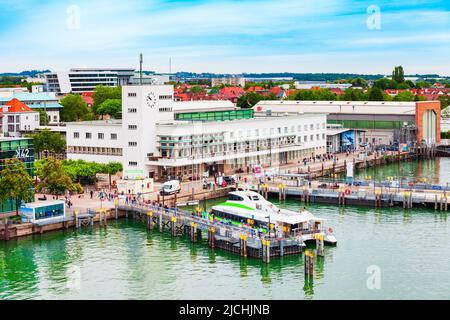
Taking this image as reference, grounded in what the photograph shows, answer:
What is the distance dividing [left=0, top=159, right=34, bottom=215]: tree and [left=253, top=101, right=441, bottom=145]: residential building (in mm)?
40672

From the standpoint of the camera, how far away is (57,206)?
39.3 meters

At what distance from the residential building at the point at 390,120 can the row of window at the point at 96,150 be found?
25239 mm

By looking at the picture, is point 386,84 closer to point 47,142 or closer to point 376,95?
point 376,95

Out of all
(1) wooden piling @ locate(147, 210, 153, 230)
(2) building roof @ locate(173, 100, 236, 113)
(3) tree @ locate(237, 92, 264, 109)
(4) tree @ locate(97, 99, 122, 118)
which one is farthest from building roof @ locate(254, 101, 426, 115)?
(1) wooden piling @ locate(147, 210, 153, 230)

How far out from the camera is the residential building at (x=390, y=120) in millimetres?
79375

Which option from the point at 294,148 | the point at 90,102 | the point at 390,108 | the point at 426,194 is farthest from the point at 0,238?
the point at 90,102

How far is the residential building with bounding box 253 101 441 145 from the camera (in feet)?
260

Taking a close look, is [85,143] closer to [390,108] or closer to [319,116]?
[319,116]

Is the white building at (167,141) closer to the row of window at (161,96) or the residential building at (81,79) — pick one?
the row of window at (161,96)

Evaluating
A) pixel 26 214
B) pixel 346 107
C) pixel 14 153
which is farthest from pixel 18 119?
pixel 26 214

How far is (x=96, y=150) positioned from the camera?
55719mm

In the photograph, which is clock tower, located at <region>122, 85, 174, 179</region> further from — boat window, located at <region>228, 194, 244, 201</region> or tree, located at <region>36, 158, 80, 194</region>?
boat window, located at <region>228, 194, 244, 201</region>

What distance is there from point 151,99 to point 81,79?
305ft

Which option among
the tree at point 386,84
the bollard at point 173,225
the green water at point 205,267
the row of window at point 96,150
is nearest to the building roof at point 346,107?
the row of window at point 96,150
